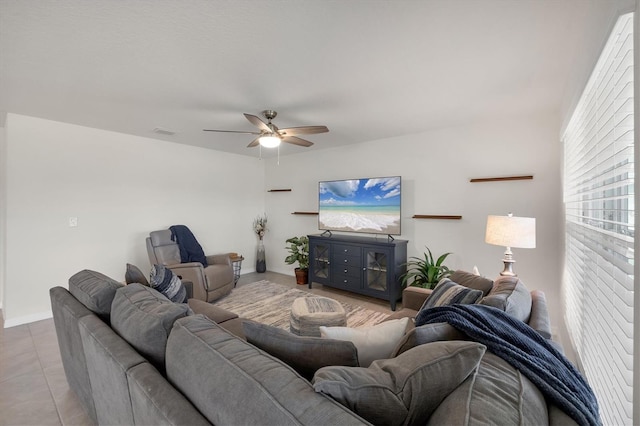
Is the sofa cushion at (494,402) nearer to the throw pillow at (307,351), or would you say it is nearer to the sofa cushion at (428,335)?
the sofa cushion at (428,335)

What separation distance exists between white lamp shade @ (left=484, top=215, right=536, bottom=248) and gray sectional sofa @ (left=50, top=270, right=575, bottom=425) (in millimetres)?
1638

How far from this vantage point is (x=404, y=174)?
12.9 feet

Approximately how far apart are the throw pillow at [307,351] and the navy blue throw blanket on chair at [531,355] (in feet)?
1.51

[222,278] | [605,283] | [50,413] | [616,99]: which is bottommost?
[50,413]

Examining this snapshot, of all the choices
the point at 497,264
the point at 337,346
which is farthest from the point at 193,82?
the point at 497,264

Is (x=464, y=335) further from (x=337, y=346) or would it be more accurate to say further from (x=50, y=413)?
(x=50, y=413)

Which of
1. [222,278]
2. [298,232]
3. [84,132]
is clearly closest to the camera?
[84,132]

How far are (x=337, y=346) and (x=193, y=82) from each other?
7.47ft

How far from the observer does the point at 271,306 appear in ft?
11.8

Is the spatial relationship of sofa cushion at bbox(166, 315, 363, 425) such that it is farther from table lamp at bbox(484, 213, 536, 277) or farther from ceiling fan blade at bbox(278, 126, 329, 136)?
table lamp at bbox(484, 213, 536, 277)

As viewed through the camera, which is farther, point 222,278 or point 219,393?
point 222,278

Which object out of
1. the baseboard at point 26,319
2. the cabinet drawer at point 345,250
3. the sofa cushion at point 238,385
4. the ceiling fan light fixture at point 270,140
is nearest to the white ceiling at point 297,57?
the ceiling fan light fixture at point 270,140

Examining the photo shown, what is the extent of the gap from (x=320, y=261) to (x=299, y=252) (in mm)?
643

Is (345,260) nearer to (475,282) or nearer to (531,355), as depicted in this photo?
(475,282)
